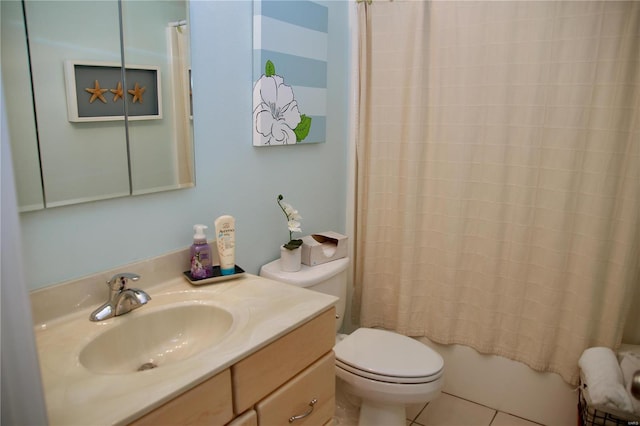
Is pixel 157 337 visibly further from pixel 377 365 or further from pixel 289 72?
pixel 289 72

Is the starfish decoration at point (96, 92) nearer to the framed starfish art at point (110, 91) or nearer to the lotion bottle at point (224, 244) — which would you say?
the framed starfish art at point (110, 91)

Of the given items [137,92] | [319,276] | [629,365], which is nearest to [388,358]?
[319,276]

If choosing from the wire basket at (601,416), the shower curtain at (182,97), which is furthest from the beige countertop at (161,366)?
the wire basket at (601,416)

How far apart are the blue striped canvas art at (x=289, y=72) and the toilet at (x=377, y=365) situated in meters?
0.55

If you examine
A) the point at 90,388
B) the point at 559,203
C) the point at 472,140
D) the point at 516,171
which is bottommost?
the point at 90,388

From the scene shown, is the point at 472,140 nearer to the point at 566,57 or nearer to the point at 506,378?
the point at 566,57

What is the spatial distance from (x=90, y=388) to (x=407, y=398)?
1.15 meters

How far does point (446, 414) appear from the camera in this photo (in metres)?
2.18

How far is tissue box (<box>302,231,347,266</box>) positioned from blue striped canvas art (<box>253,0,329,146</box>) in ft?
1.40

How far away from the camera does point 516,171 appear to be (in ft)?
6.24

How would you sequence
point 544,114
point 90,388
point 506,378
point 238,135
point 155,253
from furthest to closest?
point 506,378 → point 544,114 → point 238,135 → point 155,253 → point 90,388

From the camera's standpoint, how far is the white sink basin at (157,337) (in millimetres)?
1176

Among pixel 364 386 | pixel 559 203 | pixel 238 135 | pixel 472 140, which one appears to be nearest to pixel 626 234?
pixel 559 203

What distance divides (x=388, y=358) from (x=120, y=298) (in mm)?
1028
